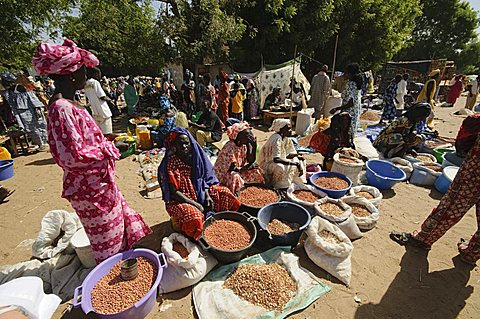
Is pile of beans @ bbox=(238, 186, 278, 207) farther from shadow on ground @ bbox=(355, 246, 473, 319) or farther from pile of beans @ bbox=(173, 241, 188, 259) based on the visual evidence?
shadow on ground @ bbox=(355, 246, 473, 319)

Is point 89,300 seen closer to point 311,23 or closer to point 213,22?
point 213,22

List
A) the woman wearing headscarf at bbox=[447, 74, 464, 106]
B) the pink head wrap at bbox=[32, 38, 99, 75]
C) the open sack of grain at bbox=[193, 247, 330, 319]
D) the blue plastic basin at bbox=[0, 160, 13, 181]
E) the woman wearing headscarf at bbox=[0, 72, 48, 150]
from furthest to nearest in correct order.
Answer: the woman wearing headscarf at bbox=[447, 74, 464, 106] → the woman wearing headscarf at bbox=[0, 72, 48, 150] → the blue plastic basin at bbox=[0, 160, 13, 181] → the open sack of grain at bbox=[193, 247, 330, 319] → the pink head wrap at bbox=[32, 38, 99, 75]

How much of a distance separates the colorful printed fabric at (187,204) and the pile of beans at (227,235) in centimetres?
16

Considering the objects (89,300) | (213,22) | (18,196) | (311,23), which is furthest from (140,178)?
(311,23)

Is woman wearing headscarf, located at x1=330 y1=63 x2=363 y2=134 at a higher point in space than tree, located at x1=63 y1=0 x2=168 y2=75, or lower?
lower

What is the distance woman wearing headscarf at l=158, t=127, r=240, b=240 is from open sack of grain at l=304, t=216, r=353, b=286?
1.04 metres

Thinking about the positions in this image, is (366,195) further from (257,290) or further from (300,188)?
(257,290)

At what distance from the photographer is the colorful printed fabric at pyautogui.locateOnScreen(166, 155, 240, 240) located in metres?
2.54

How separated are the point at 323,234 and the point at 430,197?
2693mm

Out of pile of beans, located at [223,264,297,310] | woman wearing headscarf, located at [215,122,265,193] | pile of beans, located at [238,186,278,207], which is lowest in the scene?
pile of beans, located at [223,264,297,310]

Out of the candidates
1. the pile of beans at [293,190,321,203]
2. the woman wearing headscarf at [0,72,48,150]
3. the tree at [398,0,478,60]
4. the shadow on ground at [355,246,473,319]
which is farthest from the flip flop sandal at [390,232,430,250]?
the tree at [398,0,478,60]

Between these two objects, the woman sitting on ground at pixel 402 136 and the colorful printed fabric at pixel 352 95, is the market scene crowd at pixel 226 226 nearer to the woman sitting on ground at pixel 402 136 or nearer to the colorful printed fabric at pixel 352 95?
the woman sitting on ground at pixel 402 136

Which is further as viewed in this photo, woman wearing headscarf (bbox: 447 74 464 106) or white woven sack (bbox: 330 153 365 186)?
woman wearing headscarf (bbox: 447 74 464 106)

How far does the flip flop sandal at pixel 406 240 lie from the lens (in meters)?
2.97
